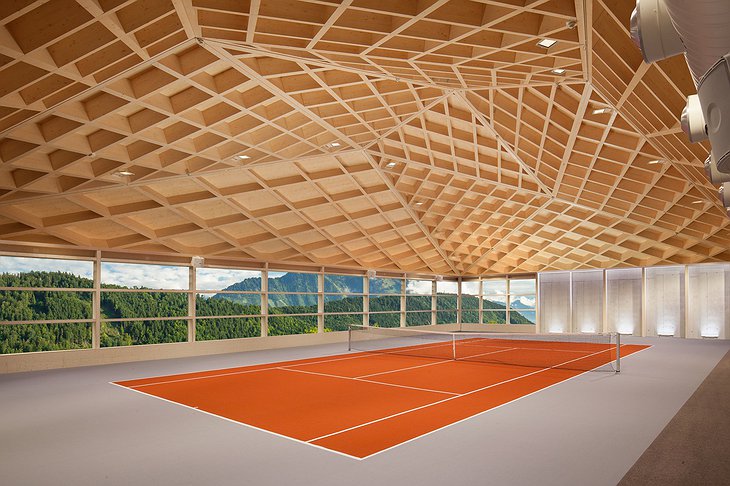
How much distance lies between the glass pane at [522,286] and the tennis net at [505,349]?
545 cm

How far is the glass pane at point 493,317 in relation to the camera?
37.7 metres

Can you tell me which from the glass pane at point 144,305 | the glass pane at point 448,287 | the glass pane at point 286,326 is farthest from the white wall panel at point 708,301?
the glass pane at point 144,305

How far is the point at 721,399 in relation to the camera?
11359mm

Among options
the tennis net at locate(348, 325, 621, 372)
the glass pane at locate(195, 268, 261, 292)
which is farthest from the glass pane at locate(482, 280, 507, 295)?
the glass pane at locate(195, 268, 261, 292)

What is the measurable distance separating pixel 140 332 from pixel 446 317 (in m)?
23.0

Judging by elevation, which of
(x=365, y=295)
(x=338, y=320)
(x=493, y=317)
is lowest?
(x=338, y=320)

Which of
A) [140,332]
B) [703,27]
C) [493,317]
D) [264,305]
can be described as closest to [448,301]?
[493,317]

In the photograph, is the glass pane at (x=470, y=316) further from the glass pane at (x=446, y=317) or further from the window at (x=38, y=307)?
the window at (x=38, y=307)

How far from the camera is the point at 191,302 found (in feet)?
73.5

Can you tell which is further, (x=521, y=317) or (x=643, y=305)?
(x=521, y=317)

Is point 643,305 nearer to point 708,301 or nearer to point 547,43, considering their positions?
point 708,301

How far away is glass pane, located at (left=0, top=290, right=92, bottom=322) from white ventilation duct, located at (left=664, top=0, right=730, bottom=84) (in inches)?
825

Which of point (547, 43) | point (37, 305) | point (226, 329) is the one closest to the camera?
point (547, 43)

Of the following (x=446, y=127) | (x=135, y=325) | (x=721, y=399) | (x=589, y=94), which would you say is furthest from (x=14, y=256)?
(x=721, y=399)
